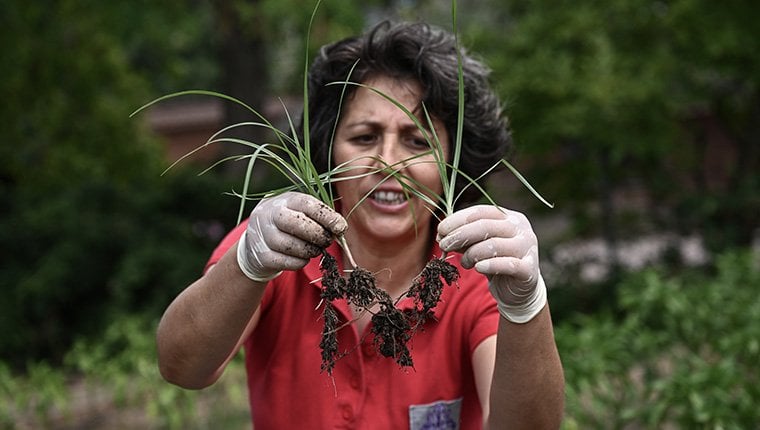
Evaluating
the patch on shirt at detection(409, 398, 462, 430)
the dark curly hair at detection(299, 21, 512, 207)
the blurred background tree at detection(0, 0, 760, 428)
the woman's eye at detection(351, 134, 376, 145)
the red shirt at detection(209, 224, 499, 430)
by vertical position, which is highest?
the blurred background tree at detection(0, 0, 760, 428)

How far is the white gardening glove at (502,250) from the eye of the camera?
5.07 ft

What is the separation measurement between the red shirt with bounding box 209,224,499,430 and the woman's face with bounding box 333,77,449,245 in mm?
172

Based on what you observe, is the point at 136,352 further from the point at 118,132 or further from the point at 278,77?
the point at 278,77

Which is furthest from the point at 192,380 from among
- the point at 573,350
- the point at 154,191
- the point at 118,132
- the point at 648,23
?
the point at 118,132

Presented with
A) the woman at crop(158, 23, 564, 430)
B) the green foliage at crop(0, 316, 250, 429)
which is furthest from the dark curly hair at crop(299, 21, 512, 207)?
the green foliage at crop(0, 316, 250, 429)

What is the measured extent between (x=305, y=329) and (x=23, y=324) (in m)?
5.37

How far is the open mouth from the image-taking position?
1.81 metres

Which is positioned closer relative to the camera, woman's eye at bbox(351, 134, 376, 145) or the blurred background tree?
woman's eye at bbox(351, 134, 376, 145)

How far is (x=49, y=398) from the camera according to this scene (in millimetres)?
4680

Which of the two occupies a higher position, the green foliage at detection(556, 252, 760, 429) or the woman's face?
the woman's face

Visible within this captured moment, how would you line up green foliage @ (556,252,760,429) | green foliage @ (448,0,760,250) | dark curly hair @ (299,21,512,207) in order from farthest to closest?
green foliage @ (448,0,760,250) → green foliage @ (556,252,760,429) → dark curly hair @ (299,21,512,207)

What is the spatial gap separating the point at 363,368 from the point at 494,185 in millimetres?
5134

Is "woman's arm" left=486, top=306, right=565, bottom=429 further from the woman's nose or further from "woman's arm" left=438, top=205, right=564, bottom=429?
the woman's nose

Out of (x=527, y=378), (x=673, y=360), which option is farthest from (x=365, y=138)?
(x=673, y=360)
